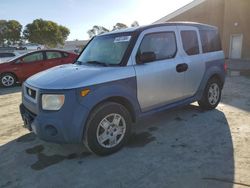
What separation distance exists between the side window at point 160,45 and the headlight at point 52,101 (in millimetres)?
1549

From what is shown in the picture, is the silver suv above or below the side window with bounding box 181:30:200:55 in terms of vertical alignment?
below

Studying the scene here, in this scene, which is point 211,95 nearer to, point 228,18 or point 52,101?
point 52,101

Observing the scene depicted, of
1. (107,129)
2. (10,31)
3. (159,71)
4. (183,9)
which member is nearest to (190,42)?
(159,71)

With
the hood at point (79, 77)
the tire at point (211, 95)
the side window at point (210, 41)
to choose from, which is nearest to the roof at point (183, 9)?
the side window at point (210, 41)

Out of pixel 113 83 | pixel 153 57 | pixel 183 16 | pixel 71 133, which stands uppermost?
pixel 183 16

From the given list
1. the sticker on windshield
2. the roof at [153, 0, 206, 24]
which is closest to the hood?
the sticker on windshield

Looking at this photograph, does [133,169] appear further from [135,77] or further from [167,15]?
[167,15]

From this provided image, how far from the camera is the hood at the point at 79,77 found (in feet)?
11.5

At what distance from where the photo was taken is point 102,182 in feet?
10.4

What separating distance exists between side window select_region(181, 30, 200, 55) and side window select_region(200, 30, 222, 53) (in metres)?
0.24

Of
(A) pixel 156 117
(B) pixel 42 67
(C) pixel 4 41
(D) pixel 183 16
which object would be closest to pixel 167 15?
(D) pixel 183 16

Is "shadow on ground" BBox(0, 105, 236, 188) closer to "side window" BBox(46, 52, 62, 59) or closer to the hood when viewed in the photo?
the hood

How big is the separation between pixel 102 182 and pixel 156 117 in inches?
100

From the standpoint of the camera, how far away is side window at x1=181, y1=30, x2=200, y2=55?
4875 mm
